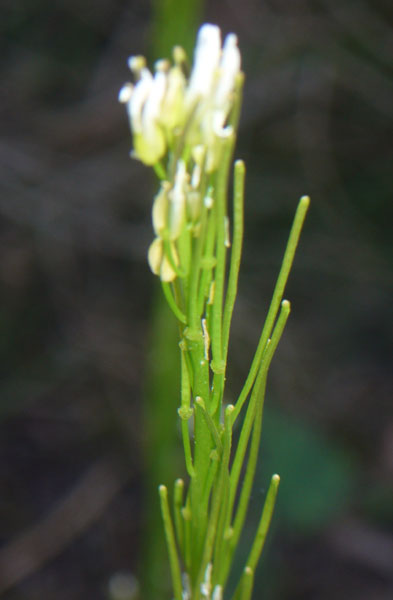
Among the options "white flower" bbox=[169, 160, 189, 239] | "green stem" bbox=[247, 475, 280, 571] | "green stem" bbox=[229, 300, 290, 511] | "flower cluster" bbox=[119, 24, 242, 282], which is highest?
"flower cluster" bbox=[119, 24, 242, 282]

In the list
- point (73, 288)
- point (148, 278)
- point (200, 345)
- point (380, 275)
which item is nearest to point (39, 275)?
point (73, 288)

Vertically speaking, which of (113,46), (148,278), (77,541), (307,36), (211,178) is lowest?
(77,541)

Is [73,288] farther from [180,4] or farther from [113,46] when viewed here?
[180,4]

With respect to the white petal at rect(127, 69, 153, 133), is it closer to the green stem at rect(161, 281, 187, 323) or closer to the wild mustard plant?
the wild mustard plant

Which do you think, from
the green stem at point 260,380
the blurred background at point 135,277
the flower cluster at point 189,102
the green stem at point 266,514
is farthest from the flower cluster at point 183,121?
the blurred background at point 135,277

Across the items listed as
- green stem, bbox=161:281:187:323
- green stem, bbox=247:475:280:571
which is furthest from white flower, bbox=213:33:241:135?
green stem, bbox=247:475:280:571

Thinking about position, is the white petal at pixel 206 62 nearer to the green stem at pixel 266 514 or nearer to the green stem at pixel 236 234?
the green stem at pixel 236 234
